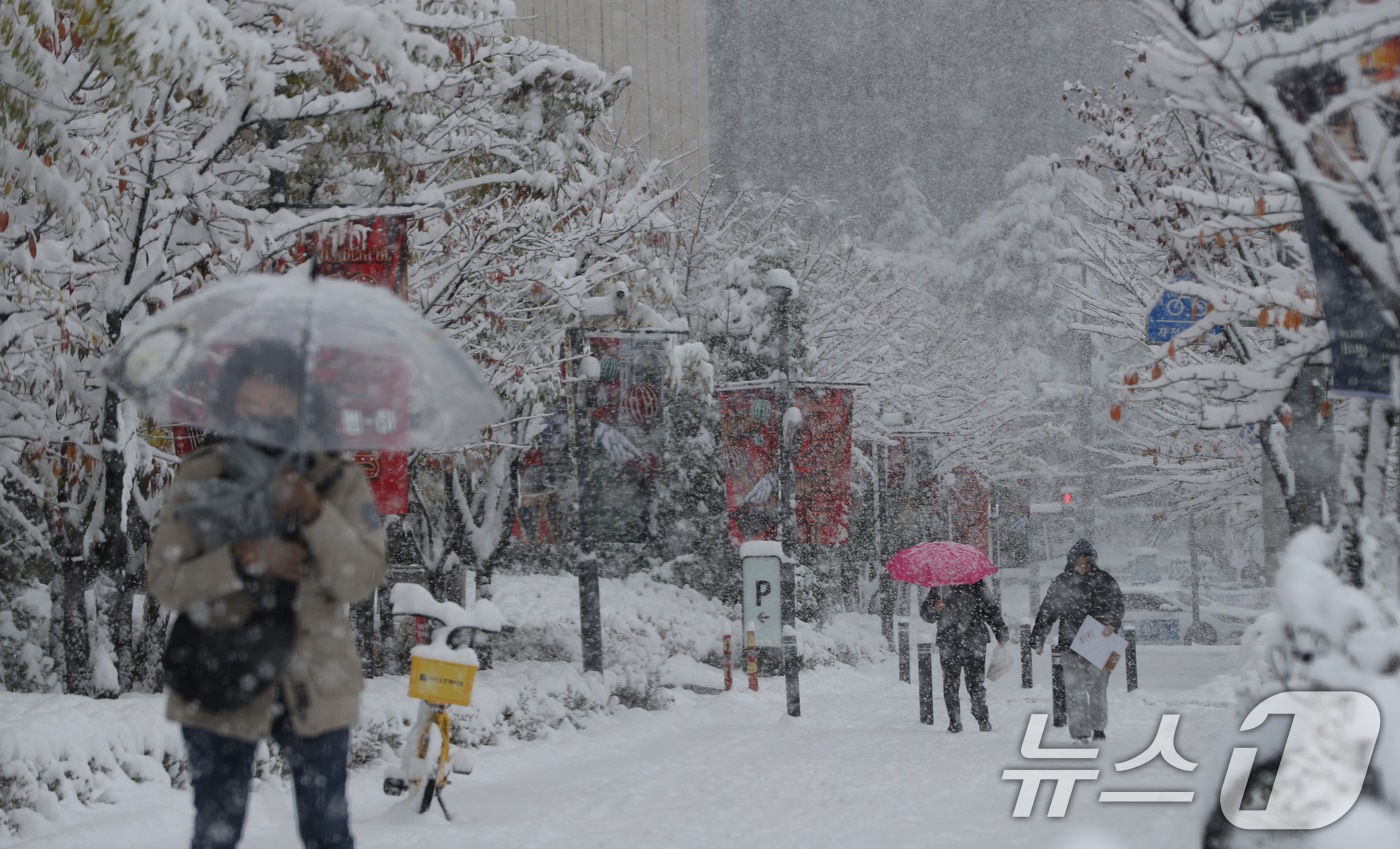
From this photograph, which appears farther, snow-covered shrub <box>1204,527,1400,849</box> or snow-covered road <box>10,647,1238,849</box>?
snow-covered road <box>10,647,1238,849</box>

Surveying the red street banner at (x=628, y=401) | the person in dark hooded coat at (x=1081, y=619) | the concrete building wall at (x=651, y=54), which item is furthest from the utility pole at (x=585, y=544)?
the concrete building wall at (x=651, y=54)

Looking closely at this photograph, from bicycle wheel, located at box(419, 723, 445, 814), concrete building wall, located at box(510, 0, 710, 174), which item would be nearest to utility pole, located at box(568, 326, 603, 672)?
bicycle wheel, located at box(419, 723, 445, 814)

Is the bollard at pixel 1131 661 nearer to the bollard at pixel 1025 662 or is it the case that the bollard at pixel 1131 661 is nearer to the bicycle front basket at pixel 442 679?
the bollard at pixel 1025 662

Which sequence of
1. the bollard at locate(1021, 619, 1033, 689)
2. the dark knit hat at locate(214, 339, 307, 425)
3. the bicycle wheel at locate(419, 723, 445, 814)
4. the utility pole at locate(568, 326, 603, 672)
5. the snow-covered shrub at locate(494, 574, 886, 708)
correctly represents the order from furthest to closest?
the bollard at locate(1021, 619, 1033, 689), the snow-covered shrub at locate(494, 574, 886, 708), the utility pole at locate(568, 326, 603, 672), the bicycle wheel at locate(419, 723, 445, 814), the dark knit hat at locate(214, 339, 307, 425)

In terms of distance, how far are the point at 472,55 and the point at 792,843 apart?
6.80m

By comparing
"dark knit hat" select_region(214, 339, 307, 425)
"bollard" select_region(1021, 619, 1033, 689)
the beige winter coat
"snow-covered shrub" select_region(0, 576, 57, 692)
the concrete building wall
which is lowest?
"bollard" select_region(1021, 619, 1033, 689)

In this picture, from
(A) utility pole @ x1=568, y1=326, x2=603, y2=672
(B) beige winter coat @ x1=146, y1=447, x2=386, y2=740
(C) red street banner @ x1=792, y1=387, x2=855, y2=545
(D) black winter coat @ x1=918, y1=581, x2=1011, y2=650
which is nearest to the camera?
(B) beige winter coat @ x1=146, y1=447, x2=386, y2=740

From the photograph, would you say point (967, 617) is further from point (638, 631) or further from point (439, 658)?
point (638, 631)

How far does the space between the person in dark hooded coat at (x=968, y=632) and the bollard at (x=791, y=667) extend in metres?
2.43

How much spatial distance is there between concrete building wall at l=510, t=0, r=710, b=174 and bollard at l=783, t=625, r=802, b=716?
1738 centimetres

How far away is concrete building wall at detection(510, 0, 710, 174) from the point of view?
3164 centimetres

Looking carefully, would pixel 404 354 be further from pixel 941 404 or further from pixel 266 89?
pixel 941 404

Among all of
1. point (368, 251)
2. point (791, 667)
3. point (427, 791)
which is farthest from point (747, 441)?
point (427, 791)

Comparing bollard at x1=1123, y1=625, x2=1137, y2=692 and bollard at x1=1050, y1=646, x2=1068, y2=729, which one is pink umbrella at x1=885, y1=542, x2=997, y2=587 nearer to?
bollard at x1=1050, y1=646, x2=1068, y2=729
